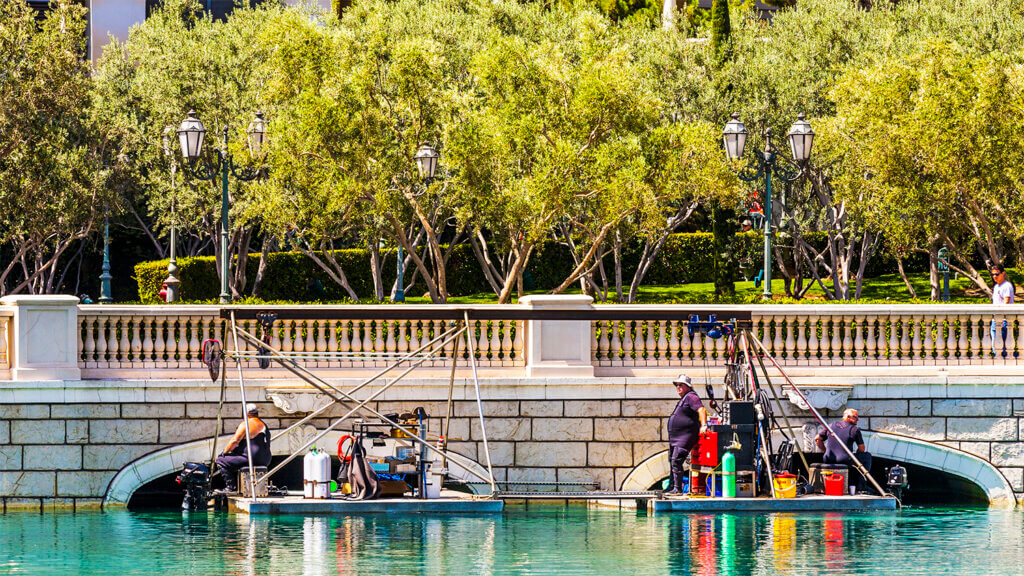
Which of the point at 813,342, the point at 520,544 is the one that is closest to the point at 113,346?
the point at 520,544

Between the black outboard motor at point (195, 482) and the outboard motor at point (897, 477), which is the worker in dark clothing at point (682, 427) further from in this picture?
the black outboard motor at point (195, 482)

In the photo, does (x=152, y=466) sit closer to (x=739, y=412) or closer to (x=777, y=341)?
(x=739, y=412)

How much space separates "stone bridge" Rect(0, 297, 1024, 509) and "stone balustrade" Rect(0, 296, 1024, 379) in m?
0.03

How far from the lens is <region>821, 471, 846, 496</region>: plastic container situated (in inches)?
754

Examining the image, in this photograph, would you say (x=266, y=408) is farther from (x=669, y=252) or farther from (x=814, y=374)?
(x=669, y=252)

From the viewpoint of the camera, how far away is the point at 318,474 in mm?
18625

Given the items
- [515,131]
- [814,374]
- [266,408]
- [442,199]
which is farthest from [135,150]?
[814,374]

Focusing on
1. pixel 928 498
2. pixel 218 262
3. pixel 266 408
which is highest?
pixel 218 262

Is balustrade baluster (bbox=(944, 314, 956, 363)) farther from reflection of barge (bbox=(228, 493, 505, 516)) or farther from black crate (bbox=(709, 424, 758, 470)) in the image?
reflection of barge (bbox=(228, 493, 505, 516))

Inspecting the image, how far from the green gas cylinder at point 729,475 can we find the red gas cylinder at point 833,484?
1.36 m

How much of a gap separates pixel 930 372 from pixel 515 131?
442 inches

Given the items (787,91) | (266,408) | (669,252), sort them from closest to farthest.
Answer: (266,408) < (787,91) < (669,252)

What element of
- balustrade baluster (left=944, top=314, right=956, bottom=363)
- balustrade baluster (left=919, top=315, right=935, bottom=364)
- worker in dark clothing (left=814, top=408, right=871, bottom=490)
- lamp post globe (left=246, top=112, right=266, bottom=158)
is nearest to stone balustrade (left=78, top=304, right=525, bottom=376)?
worker in dark clothing (left=814, top=408, right=871, bottom=490)

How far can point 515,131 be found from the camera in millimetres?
28469
